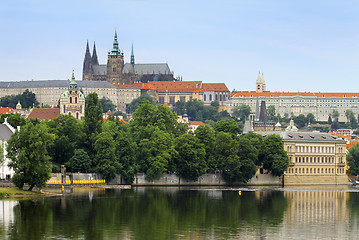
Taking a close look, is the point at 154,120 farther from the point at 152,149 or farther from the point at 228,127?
the point at 152,149

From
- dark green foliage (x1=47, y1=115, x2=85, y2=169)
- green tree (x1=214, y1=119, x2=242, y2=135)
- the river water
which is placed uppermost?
green tree (x1=214, y1=119, x2=242, y2=135)

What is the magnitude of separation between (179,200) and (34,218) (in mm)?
25251

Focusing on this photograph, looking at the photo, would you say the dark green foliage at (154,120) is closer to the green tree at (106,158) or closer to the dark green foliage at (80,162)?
the green tree at (106,158)

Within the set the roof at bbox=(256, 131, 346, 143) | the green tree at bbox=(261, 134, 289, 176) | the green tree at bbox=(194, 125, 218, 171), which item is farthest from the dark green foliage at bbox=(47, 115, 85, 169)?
the roof at bbox=(256, 131, 346, 143)

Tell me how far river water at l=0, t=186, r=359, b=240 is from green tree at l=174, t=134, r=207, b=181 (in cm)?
1292

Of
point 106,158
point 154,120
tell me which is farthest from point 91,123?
point 154,120

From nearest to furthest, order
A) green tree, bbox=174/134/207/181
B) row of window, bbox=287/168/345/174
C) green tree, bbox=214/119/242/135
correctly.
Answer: green tree, bbox=174/134/207/181, green tree, bbox=214/119/242/135, row of window, bbox=287/168/345/174

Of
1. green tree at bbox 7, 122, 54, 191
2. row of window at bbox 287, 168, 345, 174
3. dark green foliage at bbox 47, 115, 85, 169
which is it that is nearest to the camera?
green tree at bbox 7, 122, 54, 191

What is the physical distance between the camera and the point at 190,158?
372ft

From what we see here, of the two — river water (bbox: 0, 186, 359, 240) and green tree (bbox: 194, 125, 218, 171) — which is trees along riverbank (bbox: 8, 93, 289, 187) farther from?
river water (bbox: 0, 186, 359, 240)

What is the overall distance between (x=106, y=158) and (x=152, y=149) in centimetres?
800

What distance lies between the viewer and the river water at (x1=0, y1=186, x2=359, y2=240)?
61719mm

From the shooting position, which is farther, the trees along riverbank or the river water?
the trees along riverbank

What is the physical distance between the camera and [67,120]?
113m
